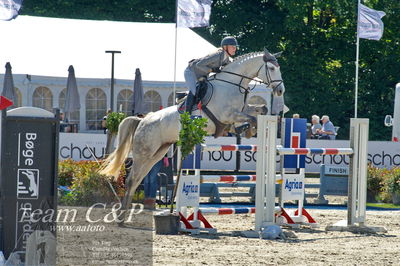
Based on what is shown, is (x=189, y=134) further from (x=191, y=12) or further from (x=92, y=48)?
(x=92, y=48)

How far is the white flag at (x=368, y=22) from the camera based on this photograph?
76.4ft

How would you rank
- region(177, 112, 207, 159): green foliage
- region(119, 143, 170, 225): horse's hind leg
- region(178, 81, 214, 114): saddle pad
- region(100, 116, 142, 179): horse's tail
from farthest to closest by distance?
region(100, 116, 142, 179): horse's tail
region(119, 143, 170, 225): horse's hind leg
region(178, 81, 214, 114): saddle pad
region(177, 112, 207, 159): green foliage

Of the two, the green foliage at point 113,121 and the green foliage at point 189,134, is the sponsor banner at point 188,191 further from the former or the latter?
the green foliage at point 113,121

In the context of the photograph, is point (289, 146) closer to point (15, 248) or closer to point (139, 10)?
point (15, 248)

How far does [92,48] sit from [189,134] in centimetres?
1574

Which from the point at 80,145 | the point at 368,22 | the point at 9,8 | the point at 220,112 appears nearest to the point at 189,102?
the point at 220,112

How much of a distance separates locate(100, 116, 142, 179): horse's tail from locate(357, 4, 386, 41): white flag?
39.6ft

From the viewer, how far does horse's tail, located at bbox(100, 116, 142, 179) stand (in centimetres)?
1251

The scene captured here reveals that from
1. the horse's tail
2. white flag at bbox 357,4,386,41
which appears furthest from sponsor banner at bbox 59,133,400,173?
the horse's tail

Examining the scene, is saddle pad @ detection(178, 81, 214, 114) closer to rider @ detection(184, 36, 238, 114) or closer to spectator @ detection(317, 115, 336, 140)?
rider @ detection(184, 36, 238, 114)

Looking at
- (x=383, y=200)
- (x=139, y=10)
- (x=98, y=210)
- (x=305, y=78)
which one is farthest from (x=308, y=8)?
(x=98, y=210)

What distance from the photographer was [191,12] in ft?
75.4

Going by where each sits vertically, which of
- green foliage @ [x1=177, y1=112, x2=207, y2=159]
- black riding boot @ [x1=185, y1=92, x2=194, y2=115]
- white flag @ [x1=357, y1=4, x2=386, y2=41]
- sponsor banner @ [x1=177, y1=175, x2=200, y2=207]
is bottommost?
sponsor banner @ [x1=177, y1=175, x2=200, y2=207]

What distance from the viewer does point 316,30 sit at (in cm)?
3503
